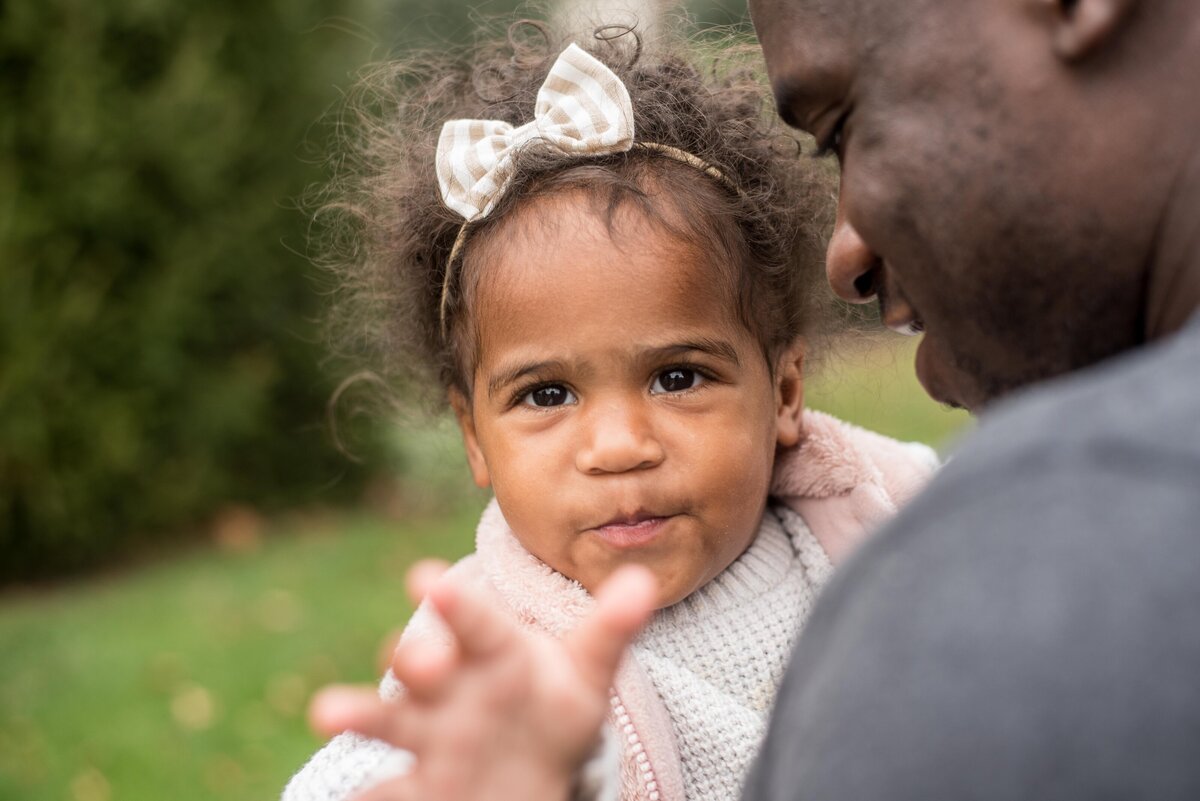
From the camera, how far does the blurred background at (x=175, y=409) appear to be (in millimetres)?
6188

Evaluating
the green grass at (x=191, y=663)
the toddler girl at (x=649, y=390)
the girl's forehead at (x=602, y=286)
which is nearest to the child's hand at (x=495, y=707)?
the toddler girl at (x=649, y=390)

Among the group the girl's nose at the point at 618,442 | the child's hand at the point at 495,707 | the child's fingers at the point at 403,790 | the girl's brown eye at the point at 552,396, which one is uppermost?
the child's hand at the point at 495,707

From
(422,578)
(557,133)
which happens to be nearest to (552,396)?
(557,133)

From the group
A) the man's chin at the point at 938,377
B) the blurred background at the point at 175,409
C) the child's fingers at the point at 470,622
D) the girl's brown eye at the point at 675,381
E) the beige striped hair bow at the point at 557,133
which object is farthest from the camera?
the blurred background at the point at 175,409

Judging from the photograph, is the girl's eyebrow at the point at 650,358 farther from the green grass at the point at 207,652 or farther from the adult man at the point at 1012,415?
the green grass at the point at 207,652

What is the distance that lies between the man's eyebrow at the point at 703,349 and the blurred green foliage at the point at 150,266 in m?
4.85

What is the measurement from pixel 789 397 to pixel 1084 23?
4.81 ft

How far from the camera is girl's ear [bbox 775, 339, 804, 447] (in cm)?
275

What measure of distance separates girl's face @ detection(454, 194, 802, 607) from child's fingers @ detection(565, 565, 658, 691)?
1.03 metres

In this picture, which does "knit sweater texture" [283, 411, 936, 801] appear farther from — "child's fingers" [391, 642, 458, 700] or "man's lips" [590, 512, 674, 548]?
"child's fingers" [391, 642, 458, 700]

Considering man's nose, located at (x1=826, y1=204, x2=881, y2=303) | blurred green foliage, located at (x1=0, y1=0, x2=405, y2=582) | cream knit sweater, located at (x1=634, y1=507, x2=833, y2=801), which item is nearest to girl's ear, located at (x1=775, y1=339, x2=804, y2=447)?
cream knit sweater, located at (x1=634, y1=507, x2=833, y2=801)

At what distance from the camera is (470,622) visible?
124 centimetres

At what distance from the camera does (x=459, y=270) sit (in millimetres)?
2715

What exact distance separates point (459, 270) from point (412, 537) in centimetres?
625
